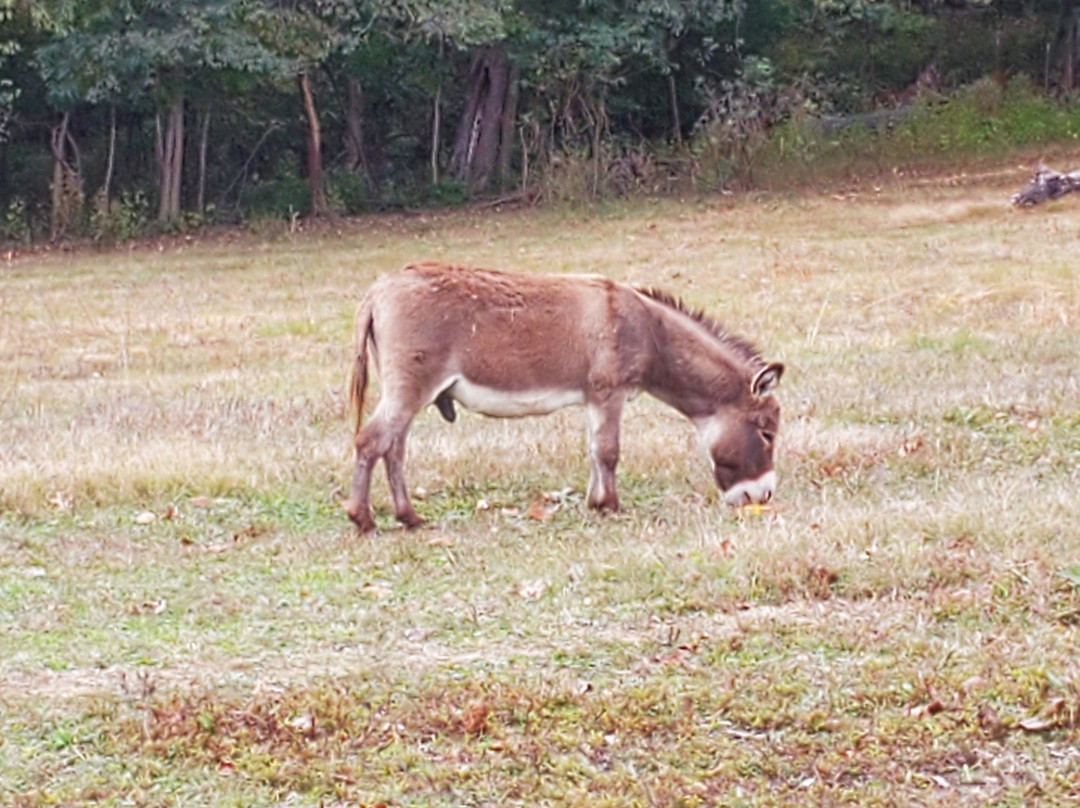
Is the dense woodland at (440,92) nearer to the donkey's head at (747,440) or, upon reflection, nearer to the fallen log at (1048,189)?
the fallen log at (1048,189)

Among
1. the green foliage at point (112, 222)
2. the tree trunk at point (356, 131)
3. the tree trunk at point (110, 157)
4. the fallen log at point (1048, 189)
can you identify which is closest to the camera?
the fallen log at point (1048, 189)

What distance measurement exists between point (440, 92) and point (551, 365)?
2256 centimetres

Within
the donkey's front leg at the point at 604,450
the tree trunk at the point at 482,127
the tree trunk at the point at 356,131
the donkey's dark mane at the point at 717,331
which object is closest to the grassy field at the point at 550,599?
the donkey's front leg at the point at 604,450

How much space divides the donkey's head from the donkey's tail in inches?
75.2

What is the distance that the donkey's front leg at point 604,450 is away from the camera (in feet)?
30.7

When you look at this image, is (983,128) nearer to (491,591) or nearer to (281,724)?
(491,591)

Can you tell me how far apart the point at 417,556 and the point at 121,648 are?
1840 millimetres

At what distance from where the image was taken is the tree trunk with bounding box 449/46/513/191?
100 feet

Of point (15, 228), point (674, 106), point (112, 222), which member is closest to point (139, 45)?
point (112, 222)

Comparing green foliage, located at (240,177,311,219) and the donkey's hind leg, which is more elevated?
the donkey's hind leg

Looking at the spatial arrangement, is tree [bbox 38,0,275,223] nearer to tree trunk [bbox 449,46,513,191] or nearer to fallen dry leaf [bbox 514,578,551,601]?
tree trunk [bbox 449,46,513,191]

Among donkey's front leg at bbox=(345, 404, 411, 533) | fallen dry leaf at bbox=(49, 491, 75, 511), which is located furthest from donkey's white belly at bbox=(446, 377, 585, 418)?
fallen dry leaf at bbox=(49, 491, 75, 511)

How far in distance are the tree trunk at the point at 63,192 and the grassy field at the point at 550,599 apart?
45.3ft

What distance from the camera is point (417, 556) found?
27.3 ft
